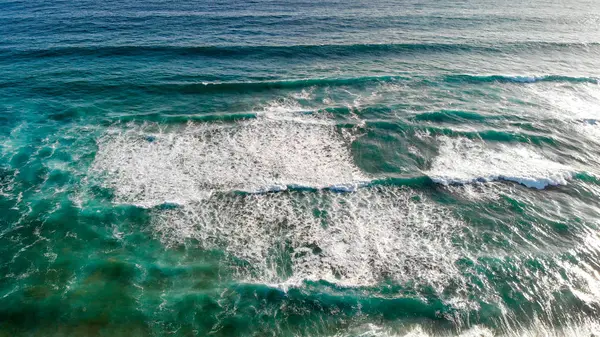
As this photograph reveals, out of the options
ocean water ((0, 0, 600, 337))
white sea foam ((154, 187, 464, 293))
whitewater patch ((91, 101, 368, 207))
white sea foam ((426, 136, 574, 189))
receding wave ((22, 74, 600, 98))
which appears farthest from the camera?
receding wave ((22, 74, 600, 98))

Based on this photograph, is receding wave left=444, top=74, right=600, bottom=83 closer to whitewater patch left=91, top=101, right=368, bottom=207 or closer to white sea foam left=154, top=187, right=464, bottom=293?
whitewater patch left=91, top=101, right=368, bottom=207

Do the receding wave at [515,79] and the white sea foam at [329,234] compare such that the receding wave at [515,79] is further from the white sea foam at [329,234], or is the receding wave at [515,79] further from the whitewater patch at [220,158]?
the white sea foam at [329,234]

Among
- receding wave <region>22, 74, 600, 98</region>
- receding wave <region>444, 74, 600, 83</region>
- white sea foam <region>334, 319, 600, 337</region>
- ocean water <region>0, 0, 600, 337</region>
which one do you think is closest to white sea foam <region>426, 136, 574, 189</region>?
ocean water <region>0, 0, 600, 337</region>

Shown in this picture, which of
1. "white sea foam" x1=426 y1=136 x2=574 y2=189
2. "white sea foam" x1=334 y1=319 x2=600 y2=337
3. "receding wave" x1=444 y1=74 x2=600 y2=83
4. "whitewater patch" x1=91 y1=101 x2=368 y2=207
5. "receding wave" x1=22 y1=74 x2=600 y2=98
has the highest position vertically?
"receding wave" x1=444 y1=74 x2=600 y2=83

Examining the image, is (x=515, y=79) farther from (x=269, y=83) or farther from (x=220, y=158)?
(x=220, y=158)

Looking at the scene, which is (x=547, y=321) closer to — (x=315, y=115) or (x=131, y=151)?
(x=315, y=115)

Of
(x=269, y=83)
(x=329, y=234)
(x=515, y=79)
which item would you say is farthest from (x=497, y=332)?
(x=515, y=79)
